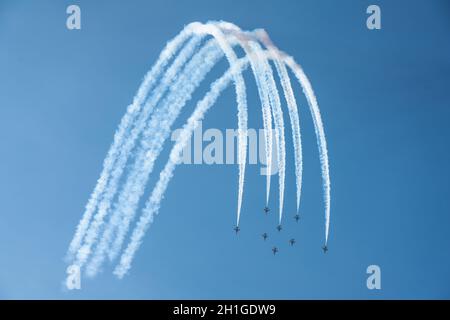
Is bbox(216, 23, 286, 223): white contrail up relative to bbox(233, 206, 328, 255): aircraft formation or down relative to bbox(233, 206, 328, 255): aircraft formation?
up

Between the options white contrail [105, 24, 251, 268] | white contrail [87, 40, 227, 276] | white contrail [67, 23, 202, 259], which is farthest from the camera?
white contrail [105, 24, 251, 268]

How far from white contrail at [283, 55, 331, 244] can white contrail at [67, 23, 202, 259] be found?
1.94 m

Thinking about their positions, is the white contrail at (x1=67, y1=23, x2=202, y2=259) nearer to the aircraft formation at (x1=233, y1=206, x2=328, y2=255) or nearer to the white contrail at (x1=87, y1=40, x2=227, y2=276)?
the white contrail at (x1=87, y1=40, x2=227, y2=276)

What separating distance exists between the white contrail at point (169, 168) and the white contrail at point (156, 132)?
221 millimetres

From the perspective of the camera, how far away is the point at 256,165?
8094 millimetres

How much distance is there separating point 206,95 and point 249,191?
1819 millimetres

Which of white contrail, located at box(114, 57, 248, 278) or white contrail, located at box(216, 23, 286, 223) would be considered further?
white contrail, located at box(216, 23, 286, 223)

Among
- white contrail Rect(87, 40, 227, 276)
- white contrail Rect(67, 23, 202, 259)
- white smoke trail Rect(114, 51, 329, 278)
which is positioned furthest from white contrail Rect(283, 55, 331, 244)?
white contrail Rect(67, 23, 202, 259)

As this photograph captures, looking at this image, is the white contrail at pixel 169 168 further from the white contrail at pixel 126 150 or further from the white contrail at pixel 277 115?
the white contrail at pixel 126 150

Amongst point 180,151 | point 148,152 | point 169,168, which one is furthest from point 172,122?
point 169,168

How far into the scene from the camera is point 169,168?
805 cm

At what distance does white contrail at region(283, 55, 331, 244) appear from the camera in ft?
26.6

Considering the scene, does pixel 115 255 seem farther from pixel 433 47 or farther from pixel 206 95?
pixel 433 47
